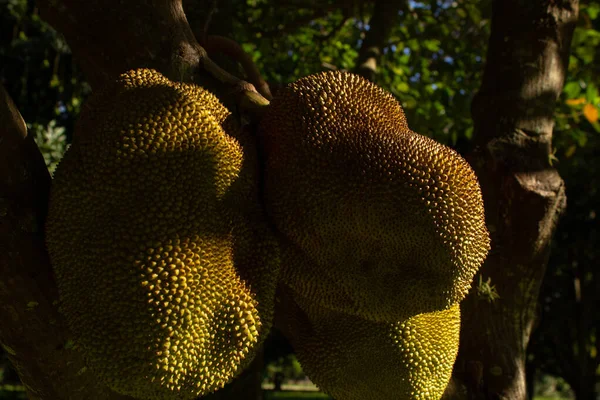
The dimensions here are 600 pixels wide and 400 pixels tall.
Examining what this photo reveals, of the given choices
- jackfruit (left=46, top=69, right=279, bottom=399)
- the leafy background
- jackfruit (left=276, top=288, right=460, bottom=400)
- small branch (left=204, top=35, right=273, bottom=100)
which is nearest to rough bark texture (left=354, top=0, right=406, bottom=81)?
the leafy background

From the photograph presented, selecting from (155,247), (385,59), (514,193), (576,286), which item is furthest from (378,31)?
(576,286)

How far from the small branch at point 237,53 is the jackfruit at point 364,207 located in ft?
0.83

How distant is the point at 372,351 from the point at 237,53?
83cm

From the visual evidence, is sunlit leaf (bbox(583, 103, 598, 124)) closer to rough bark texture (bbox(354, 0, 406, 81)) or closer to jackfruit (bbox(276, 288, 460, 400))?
rough bark texture (bbox(354, 0, 406, 81))

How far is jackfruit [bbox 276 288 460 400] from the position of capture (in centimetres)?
136

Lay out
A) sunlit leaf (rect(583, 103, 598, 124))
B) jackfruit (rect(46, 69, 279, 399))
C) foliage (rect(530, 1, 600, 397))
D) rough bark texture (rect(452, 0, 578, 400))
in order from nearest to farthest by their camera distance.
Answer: jackfruit (rect(46, 69, 279, 399)) → rough bark texture (rect(452, 0, 578, 400)) → sunlit leaf (rect(583, 103, 598, 124)) → foliage (rect(530, 1, 600, 397))

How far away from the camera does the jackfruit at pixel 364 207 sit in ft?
3.83

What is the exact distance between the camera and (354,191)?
1.17 meters

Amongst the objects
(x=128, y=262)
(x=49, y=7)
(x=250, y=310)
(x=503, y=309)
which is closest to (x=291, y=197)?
(x=250, y=310)

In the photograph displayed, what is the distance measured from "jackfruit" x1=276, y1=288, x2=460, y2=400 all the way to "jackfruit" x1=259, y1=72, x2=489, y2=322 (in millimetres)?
109

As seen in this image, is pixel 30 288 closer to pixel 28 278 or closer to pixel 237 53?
pixel 28 278

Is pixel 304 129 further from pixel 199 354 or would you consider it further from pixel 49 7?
pixel 49 7

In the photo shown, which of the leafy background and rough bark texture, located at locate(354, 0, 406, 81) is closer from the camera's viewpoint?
rough bark texture, located at locate(354, 0, 406, 81)

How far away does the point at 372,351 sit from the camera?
4.48ft
